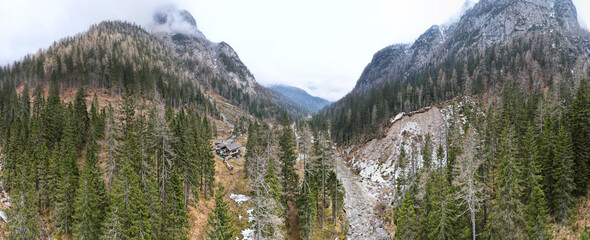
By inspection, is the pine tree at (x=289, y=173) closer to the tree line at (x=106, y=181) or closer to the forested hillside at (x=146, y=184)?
the forested hillside at (x=146, y=184)

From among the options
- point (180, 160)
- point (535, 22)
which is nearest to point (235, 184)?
point (180, 160)

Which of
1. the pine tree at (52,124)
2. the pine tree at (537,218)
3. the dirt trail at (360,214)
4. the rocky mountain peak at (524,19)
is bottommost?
the dirt trail at (360,214)

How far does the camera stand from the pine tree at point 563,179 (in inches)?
1196

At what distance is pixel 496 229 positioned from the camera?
90.5 ft

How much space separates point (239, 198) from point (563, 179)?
49.5 metres

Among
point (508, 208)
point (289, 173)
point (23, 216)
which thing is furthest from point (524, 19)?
point (23, 216)

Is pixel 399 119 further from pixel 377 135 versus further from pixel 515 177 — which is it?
pixel 515 177

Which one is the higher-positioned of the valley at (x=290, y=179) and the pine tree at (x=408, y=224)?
the valley at (x=290, y=179)

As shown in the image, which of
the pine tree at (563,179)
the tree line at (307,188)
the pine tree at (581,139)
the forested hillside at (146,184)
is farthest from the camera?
the tree line at (307,188)

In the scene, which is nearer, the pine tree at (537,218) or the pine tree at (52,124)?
the pine tree at (537,218)

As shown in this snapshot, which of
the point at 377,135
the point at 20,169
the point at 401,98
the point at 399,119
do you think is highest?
the point at 401,98

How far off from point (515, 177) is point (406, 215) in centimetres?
1334

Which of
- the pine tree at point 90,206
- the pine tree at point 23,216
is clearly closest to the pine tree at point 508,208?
the pine tree at point 90,206

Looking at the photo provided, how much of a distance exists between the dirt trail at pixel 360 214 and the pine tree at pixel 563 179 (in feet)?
73.5
